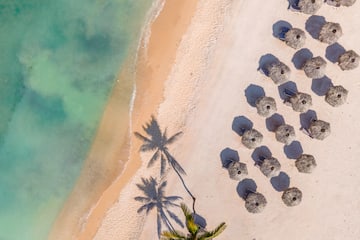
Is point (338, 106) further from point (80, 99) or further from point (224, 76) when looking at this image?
point (80, 99)

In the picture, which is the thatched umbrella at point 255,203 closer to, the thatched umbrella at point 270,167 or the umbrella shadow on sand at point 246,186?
the umbrella shadow on sand at point 246,186

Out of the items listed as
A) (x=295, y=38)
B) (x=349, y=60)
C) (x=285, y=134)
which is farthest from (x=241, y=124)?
(x=349, y=60)

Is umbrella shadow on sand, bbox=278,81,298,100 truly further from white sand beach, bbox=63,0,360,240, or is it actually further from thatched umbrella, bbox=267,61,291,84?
thatched umbrella, bbox=267,61,291,84

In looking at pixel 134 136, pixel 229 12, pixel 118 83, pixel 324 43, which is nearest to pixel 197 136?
pixel 134 136

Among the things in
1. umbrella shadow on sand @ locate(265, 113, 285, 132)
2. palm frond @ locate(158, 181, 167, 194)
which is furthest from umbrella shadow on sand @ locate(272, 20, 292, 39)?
palm frond @ locate(158, 181, 167, 194)

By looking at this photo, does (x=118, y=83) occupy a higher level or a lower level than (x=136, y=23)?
lower

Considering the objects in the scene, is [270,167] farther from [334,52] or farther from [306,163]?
[334,52]
